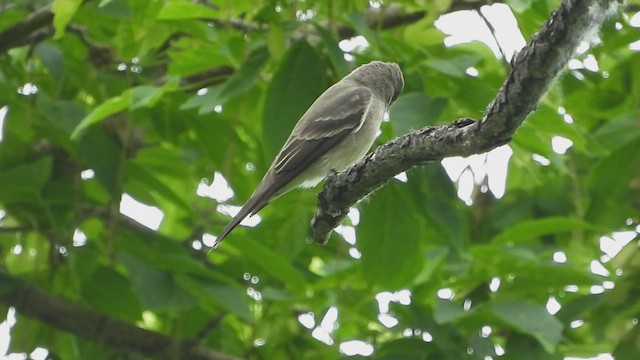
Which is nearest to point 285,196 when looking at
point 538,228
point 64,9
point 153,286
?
point 153,286

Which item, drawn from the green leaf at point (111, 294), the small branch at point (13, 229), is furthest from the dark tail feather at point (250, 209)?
the small branch at point (13, 229)

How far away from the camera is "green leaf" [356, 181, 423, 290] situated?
17.3 feet

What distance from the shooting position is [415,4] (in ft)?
18.9

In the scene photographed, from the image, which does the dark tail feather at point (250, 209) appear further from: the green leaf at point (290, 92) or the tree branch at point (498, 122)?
the tree branch at point (498, 122)

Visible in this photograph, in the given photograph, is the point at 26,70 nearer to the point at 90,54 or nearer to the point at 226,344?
the point at 90,54

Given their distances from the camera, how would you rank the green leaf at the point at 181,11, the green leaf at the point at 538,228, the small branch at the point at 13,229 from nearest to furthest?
the green leaf at the point at 181,11
the green leaf at the point at 538,228
the small branch at the point at 13,229

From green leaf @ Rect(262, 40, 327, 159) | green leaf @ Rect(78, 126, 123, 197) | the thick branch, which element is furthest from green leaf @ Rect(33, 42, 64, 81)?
green leaf @ Rect(262, 40, 327, 159)

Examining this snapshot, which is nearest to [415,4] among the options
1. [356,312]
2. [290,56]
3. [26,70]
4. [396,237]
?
[290,56]

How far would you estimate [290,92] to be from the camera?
524 cm

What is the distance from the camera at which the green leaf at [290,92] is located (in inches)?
205

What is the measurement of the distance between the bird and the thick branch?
1.48m

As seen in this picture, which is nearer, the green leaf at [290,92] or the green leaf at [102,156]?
the green leaf at [290,92]

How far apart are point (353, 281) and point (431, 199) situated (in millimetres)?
629

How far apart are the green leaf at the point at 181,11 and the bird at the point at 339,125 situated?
695 millimetres
